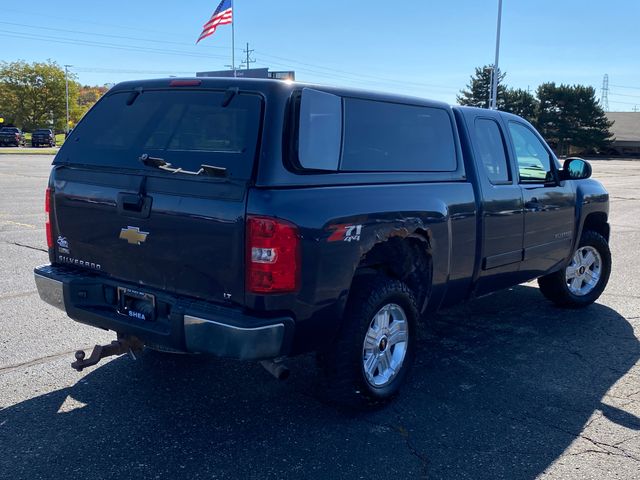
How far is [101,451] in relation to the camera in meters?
3.35

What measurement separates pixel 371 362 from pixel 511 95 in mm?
67514

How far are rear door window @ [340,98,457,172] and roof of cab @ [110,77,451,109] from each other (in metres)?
0.04

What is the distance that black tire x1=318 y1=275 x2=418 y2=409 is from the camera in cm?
369

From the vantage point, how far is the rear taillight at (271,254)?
3.17 metres

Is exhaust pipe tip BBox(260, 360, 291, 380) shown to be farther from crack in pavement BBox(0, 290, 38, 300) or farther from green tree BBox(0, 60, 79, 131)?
green tree BBox(0, 60, 79, 131)

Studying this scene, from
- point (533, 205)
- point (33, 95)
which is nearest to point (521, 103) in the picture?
point (33, 95)

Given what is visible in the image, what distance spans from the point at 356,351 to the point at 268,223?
102 cm

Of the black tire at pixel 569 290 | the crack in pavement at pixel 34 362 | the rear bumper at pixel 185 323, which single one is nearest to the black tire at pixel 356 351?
the rear bumper at pixel 185 323

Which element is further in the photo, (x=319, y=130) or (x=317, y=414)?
(x=317, y=414)

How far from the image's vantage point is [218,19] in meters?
28.8

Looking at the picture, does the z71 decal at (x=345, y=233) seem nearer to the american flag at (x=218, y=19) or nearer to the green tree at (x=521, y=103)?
the american flag at (x=218, y=19)

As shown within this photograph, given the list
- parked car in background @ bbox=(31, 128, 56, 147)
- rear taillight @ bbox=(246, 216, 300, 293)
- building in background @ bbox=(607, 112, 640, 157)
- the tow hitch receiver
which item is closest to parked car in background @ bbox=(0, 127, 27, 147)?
parked car in background @ bbox=(31, 128, 56, 147)

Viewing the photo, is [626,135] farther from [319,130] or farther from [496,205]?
[319,130]

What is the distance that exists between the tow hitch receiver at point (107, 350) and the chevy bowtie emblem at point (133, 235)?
1.97ft
